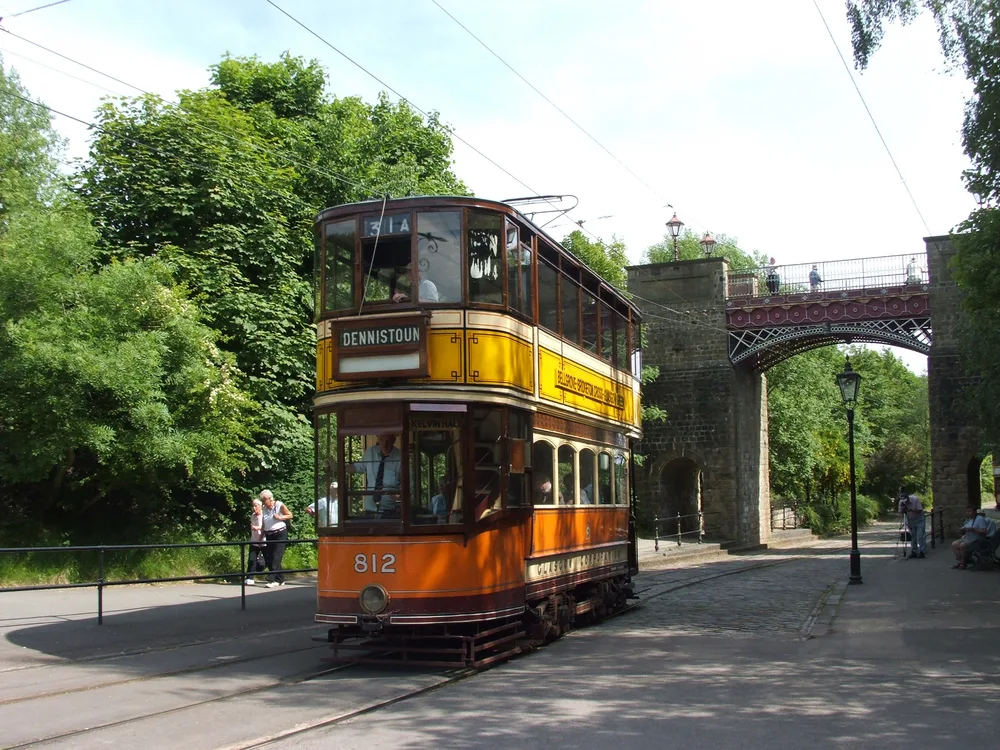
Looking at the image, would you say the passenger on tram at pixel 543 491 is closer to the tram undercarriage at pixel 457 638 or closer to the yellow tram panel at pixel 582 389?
the yellow tram panel at pixel 582 389

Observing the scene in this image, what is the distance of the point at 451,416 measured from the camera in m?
10.9

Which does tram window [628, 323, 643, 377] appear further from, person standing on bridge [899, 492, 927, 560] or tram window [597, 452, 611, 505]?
person standing on bridge [899, 492, 927, 560]

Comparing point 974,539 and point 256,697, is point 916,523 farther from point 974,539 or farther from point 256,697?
point 256,697

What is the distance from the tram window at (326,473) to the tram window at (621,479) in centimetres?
617

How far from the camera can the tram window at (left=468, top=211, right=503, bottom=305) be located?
11.2 m

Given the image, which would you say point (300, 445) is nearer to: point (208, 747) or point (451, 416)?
point (451, 416)

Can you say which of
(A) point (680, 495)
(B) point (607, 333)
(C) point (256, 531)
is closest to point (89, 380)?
(C) point (256, 531)

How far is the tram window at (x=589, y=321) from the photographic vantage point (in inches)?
567

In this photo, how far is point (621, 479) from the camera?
16484 mm

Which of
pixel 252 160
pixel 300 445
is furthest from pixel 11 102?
pixel 300 445

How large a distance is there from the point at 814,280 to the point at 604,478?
1036 inches

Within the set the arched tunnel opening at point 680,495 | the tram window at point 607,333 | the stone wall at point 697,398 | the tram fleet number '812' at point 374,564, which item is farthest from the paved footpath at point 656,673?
the arched tunnel opening at point 680,495

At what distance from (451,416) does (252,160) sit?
14.9 m

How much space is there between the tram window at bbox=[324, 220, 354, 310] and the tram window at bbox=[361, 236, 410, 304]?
0.60ft
